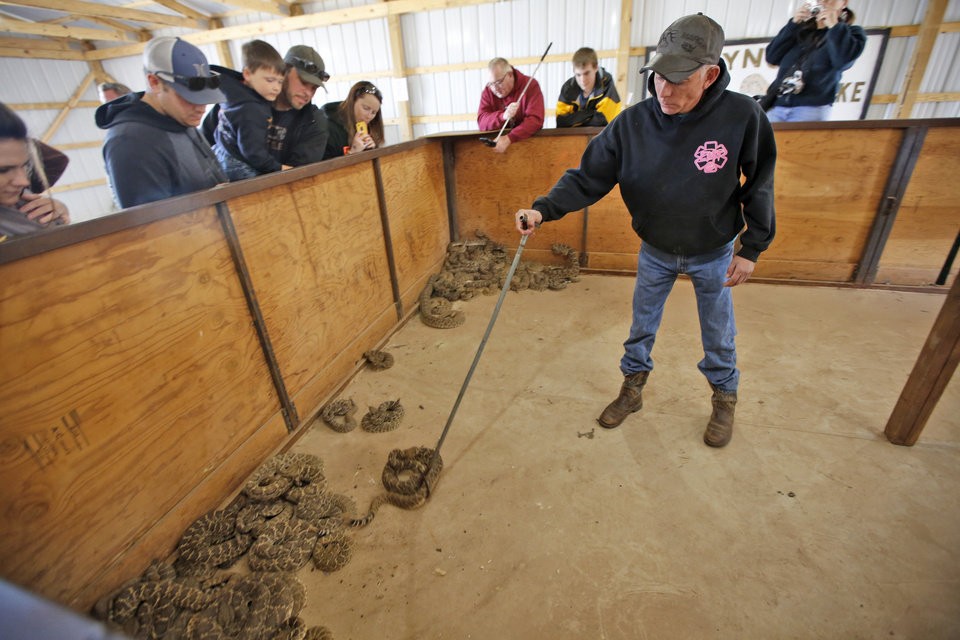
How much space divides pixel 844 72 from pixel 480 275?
20.6 ft

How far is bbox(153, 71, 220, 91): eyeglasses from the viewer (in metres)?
1.65

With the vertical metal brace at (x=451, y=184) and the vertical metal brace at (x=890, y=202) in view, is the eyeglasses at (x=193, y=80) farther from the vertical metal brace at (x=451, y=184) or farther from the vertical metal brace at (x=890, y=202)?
the vertical metal brace at (x=890, y=202)

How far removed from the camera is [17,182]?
4.05 ft

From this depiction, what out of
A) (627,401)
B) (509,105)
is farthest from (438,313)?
(509,105)

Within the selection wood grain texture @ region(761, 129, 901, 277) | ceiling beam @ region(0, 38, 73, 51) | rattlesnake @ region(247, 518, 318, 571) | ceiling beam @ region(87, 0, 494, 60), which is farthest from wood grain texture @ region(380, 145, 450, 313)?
ceiling beam @ region(0, 38, 73, 51)

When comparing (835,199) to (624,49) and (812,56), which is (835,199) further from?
(624,49)

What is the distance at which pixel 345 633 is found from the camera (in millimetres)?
1371

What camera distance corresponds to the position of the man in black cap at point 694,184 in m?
1.51

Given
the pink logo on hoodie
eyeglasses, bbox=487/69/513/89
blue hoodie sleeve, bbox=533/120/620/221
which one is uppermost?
eyeglasses, bbox=487/69/513/89

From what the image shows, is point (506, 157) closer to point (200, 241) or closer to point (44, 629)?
point (200, 241)

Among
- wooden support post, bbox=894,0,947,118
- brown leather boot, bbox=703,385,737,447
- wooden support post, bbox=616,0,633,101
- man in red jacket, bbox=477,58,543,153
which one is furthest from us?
wooden support post, bbox=616,0,633,101

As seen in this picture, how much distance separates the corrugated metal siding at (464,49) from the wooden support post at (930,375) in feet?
20.2

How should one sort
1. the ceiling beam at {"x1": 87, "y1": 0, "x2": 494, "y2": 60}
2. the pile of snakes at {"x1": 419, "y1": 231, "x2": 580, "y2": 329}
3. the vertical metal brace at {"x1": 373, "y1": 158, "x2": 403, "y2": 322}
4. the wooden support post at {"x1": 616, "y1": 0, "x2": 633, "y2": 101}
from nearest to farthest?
the vertical metal brace at {"x1": 373, "y1": 158, "x2": 403, "y2": 322} → the pile of snakes at {"x1": 419, "y1": 231, "x2": 580, "y2": 329} → the wooden support post at {"x1": 616, "y1": 0, "x2": 633, "y2": 101} → the ceiling beam at {"x1": 87, "y1": 0, "x2": 494, "y2": 60}

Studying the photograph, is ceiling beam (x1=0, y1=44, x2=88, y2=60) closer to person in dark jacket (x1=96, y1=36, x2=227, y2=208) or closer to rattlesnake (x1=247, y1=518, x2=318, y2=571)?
person in dark jacket (x1=96, y1=36, x2=227, y2=208)
